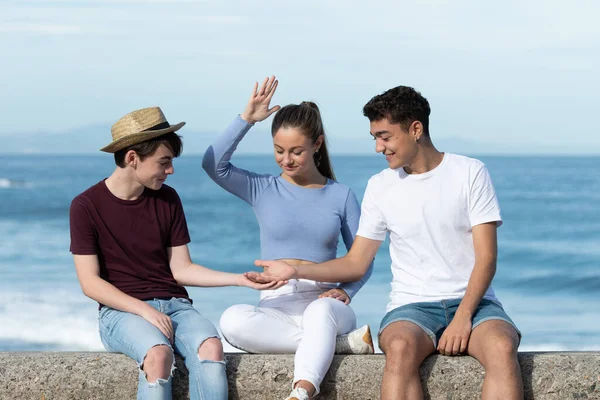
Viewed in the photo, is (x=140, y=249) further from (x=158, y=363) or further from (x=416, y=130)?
(x=416, y=130)

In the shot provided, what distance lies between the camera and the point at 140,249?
4000 mm

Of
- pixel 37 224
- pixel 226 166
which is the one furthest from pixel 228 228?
pixel 226 166

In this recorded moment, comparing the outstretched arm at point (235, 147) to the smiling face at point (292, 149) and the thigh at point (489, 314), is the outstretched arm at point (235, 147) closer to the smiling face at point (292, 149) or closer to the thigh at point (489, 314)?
the smiling face at point (292, 149)

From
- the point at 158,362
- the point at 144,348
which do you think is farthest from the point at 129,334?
the point at 158,362

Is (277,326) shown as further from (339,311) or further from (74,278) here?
(74,278)

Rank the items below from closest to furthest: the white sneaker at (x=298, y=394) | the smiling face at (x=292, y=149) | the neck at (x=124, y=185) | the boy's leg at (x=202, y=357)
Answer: the white sneaker at (x=298, y=394) → the boy's leg at (x=202, y=357) → the neck at (x=124, y=185) → the smiling face at (x=292, y=149)

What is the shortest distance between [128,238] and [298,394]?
1122mm

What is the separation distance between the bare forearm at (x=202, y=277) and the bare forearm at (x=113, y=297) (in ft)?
1.01

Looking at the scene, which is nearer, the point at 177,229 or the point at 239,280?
the point at 239,280

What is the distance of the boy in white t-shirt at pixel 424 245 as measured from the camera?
3654mm

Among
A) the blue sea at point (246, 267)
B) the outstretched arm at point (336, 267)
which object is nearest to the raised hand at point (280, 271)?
the outstretched arm at point (336, 267)

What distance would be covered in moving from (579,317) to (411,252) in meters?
8.89

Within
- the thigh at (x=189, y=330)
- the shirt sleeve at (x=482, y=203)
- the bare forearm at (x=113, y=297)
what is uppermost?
the shirt sleeve at (x=482, y=203)

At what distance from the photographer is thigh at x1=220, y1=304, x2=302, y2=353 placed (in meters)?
3.83
